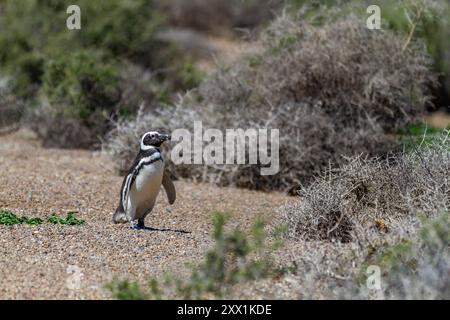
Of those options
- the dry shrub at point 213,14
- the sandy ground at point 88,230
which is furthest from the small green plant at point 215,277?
the dry shrub at point 213,14

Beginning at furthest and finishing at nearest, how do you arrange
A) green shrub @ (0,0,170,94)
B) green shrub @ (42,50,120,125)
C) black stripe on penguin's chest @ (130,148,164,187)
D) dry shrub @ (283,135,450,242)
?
green shrub @ (0,0,170,94) → green shrub @ (42,50,120,125) → black stripe on penguin's chest @ (130,148,164,187) → dry shrub @ (283,135,450,242)

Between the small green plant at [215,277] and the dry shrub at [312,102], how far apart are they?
519 cm

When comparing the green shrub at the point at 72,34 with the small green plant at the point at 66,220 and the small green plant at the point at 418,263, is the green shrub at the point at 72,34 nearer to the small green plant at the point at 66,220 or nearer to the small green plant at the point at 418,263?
the small green plant at the point at 66,220

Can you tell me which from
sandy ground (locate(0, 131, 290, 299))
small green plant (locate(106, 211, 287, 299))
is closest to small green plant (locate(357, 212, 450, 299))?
small green plant (locate(106, 211, 287, 299))

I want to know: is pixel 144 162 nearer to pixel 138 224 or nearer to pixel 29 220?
pixel 138 224

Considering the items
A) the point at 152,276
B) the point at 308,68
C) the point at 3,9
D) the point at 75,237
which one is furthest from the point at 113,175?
the point at 3,9

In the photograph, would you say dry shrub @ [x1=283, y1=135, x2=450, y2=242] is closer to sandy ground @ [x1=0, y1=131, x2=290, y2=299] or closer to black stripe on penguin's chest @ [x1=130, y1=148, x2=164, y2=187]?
sandy ground @ [x1=0, y1=131, x2=290, y2=299]

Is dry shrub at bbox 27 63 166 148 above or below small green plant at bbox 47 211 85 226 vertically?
below

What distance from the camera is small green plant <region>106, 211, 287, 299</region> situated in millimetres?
5219

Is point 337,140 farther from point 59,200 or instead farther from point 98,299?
point 98,299

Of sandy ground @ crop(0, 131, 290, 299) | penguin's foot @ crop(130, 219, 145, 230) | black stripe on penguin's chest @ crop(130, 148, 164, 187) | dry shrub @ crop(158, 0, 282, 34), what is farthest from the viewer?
dry shrub @ crop(158, 0, 282, 34)

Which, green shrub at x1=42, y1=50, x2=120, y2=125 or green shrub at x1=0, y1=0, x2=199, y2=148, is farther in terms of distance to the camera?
green shrub at x1=0, y1=0, x2=199, y2=148

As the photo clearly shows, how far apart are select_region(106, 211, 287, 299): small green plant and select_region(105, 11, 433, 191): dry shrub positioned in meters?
5.19

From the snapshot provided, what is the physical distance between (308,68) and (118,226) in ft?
14.4
